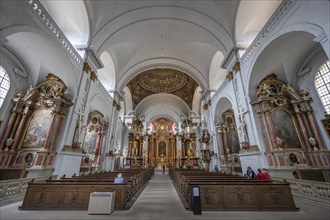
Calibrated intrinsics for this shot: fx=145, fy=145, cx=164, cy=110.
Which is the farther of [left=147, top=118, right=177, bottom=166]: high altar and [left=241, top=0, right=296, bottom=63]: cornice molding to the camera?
[left=147, top=118, right=177, bottom=166]: high altar

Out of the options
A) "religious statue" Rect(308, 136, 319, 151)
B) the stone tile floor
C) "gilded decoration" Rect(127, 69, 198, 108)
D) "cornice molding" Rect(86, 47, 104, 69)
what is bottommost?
the stone tile floor

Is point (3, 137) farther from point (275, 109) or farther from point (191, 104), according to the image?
point (191, 104)

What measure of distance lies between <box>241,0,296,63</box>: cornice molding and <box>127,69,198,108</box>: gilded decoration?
1189 centimetres

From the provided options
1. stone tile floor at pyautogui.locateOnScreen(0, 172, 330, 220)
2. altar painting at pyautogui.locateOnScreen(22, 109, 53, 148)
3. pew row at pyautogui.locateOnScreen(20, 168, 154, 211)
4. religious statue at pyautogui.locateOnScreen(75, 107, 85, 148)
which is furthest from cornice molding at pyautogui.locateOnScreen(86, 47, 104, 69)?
stone tile floor at pyautogui.locateOnScreen(0, 172, 330, 220)

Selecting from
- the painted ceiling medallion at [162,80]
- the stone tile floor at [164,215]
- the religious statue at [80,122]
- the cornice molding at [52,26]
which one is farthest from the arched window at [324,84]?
the cornice molding at [52,26]

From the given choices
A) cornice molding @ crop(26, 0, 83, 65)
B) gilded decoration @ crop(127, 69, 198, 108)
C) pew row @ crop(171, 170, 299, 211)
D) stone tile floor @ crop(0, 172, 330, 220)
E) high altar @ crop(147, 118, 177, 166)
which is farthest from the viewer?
high altar @ crop(147, 118, 177, 166)

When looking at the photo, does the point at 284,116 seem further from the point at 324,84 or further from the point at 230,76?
the point at 230,76

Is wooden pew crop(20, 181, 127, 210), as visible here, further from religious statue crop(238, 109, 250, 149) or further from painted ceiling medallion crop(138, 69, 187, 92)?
painted ceiling medallion crop(138, 69, 187, 92)

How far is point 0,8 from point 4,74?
543 centimetres

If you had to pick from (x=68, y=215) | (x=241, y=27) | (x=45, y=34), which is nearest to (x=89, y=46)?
(x=45, y=34)

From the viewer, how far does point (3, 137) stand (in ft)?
25.2

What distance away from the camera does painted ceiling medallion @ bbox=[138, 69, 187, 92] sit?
65.0ft

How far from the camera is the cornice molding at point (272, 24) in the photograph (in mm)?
5812

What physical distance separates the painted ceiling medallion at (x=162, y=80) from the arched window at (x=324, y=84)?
525 inches
